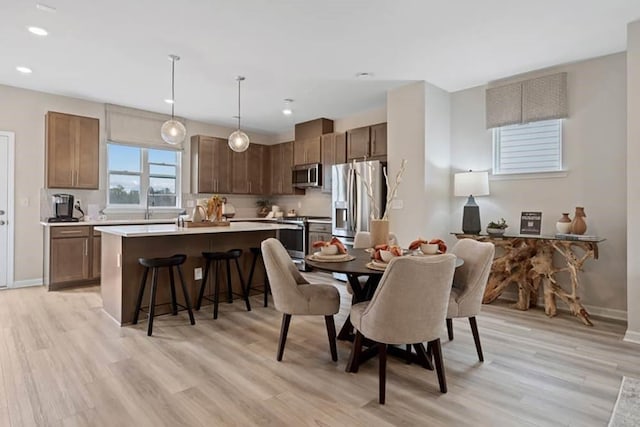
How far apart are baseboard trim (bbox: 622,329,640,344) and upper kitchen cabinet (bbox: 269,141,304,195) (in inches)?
207

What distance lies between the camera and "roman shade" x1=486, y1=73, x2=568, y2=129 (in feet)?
12.9

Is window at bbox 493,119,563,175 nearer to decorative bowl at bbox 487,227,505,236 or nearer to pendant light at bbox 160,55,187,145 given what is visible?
decorative bowl at bbox 487,227,505,236

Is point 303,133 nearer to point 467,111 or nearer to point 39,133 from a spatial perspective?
point 467,111

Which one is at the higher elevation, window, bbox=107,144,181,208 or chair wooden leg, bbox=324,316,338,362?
window, bbox=107,144,181,208

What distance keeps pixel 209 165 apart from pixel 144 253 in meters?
3.21

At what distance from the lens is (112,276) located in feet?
11.8

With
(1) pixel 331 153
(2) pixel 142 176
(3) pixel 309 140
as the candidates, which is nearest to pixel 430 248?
(1) pixel 331 153

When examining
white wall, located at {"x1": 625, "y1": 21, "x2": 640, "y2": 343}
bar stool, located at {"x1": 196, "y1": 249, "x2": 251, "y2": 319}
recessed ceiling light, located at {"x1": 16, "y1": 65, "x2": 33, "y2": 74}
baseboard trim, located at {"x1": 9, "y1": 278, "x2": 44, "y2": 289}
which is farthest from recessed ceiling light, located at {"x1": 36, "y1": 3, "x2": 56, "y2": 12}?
white wall, located at {"x1": 625, "y1": 21, "x2": 640, "y2": 343}

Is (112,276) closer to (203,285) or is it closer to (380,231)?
(203,285)

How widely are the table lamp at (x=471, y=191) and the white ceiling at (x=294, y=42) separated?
4.04 feet

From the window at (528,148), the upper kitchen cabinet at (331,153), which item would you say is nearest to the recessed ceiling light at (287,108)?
the upper kitchen cabinet at (331,153)

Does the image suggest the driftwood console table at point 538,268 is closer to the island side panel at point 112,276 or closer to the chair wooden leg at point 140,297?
the chair wooden leg at point 140,297

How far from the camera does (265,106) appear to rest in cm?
562

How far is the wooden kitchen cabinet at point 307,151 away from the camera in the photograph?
6.30m
